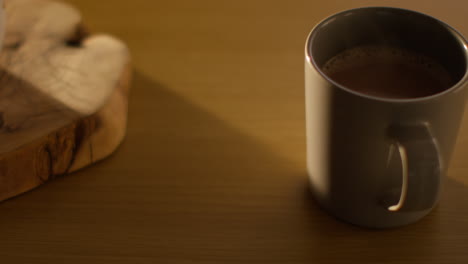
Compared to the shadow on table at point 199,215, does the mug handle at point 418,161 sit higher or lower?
higher

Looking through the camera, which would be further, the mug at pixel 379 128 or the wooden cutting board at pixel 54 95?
the wooden cutting board at pixel 54 95

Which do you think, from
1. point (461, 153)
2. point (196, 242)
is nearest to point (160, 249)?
point (196, 242)

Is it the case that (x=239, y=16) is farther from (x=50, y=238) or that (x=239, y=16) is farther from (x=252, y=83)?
(x=50, y=238)

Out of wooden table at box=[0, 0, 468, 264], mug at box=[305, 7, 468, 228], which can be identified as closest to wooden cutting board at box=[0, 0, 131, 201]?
wooden table at box=[0, 0, 468, 264]

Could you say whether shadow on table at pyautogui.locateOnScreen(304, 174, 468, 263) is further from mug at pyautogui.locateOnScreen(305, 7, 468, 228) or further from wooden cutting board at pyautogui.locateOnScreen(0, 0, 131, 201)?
wooden cutting board at pyautogui.locateOnScreen(0, 0, 131, 201)

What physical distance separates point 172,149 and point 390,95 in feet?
0.63

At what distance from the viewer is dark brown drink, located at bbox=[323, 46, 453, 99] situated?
0.39 meters

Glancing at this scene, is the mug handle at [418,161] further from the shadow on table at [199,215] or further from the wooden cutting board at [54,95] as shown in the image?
the wooden cutting board at [54,95]

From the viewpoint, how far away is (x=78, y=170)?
465 millimetres

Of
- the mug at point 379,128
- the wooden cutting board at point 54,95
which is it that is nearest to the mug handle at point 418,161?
the mug at point 379,128

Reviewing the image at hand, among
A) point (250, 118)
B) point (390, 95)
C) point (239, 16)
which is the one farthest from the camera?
point (239, 16)

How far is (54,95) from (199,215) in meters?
0.17

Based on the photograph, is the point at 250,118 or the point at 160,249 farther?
the point at 250,118

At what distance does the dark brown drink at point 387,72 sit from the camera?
0.39 m
